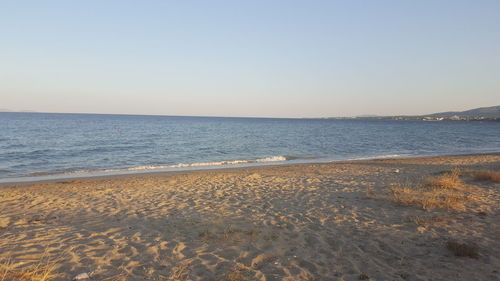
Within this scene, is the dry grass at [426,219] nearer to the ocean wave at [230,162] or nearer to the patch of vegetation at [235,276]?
the patch of vegetation at [235,276]

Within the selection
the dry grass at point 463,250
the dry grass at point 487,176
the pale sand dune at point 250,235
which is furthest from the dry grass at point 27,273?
the dry grass at point 487,176

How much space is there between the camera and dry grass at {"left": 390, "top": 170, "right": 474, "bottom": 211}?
8.34 meters

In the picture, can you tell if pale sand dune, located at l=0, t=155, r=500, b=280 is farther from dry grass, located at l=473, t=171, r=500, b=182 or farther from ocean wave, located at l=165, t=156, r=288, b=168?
ocean wave, located at l=165, t=156, r=288, b=168

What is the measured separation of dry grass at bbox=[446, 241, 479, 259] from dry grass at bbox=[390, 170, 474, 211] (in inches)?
108

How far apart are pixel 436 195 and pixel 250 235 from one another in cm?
628

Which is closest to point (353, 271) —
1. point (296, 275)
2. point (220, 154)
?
point (296, 275)

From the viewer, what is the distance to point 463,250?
17.7ft

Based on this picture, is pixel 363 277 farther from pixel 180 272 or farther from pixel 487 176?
pixel 487 176

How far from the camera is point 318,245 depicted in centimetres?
614

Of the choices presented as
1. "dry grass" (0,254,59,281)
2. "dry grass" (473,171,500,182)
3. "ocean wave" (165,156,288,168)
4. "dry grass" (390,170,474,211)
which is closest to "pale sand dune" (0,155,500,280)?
"dry grass" (0,254,59,281)

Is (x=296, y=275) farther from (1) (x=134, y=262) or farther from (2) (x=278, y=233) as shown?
(1) (x=134, y=262)

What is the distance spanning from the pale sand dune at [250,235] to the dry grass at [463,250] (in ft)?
0.34

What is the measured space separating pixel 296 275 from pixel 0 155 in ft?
96.1

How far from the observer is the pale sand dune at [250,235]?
5.09m
